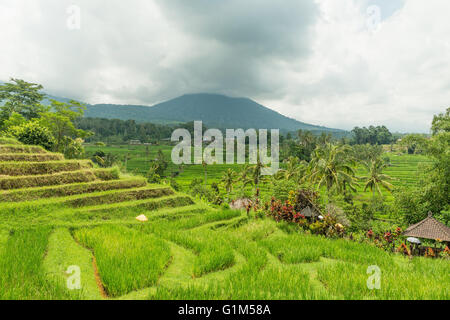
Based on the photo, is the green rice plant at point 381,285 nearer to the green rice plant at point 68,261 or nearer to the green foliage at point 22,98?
the green rice plant at point 68,261

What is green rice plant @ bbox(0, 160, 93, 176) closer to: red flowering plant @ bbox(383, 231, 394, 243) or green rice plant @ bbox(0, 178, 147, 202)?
green rice plant @ bbox(0, 178, 147, 202)

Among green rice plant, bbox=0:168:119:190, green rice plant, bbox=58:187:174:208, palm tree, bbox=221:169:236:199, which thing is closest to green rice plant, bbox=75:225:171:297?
green rice plant, bbox=58:187:174:208

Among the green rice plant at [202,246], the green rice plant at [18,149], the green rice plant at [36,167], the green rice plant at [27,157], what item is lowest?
the green rice plant at [202,246]

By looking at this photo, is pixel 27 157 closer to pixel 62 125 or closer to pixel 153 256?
pixel 153 256

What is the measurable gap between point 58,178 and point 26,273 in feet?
20.0

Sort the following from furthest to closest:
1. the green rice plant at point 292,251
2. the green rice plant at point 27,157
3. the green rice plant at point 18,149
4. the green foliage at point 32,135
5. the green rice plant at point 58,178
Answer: the green foliage at point 32,135 → the green rice plant at point 18,149 → the green rice plant at point 27,157 → the green rice plant at point 58,178 → the green rice plant at point 292,251

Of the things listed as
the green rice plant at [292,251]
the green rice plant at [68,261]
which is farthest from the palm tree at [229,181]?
the green rice plant at [68,261]

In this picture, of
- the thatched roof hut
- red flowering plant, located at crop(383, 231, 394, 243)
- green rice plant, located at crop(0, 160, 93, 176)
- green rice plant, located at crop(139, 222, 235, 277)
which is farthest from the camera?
the thatched roof hut

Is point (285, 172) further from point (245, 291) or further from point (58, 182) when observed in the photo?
point (245, 291)

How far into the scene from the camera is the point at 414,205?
13.0 metres

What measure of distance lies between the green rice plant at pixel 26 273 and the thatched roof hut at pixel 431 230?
37.3 ft

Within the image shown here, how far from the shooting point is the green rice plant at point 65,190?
7125mm

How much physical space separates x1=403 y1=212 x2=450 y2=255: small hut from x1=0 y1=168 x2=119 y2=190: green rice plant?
13.0m

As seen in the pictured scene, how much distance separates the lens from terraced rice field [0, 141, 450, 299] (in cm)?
337
